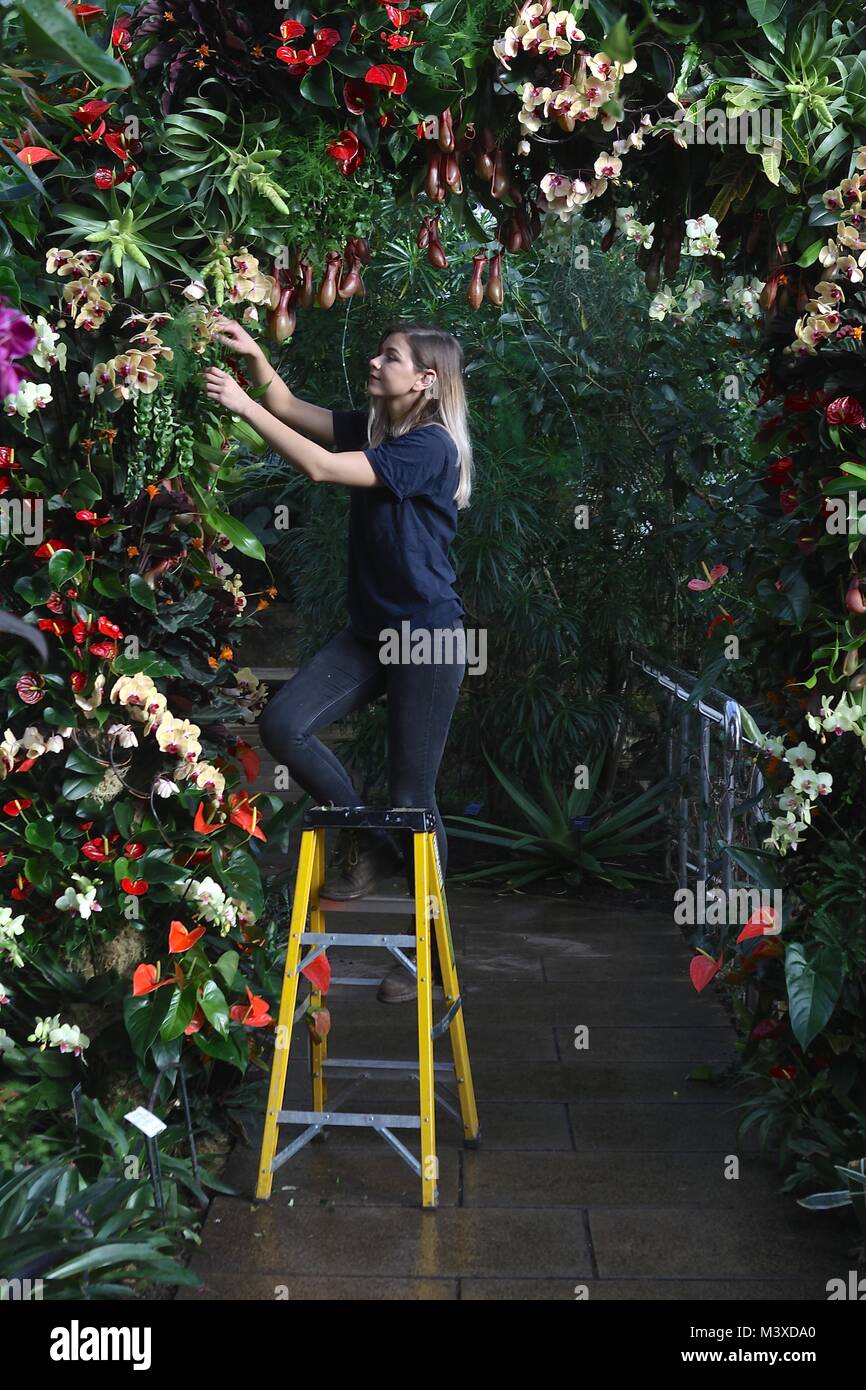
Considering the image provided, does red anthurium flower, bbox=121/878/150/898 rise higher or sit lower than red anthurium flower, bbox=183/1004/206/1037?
higher

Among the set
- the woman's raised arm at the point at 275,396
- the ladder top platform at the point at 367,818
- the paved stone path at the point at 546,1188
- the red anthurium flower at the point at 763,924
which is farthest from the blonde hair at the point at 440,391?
the paved stone path at the point at 546,1188

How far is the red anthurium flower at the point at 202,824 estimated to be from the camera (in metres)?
2.62

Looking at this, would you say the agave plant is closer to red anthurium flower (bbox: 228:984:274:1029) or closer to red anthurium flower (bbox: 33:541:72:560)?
red anthurium flower (bbox: 228:984:274:1029)

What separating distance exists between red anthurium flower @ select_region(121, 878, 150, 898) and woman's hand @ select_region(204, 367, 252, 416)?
0.85 m

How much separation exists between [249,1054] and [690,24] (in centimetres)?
208

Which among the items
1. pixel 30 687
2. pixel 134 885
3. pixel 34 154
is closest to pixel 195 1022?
pixel 134 885

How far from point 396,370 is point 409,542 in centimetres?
38

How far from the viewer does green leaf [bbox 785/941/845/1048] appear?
8.14ft

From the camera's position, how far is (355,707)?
10.0 ft

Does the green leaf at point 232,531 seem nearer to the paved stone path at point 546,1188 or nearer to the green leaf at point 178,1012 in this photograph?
the green leaf at point 178,1012

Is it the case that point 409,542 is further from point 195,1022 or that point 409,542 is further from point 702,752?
point 702,752

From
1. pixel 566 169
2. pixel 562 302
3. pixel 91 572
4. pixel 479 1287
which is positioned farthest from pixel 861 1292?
pixel 562 302

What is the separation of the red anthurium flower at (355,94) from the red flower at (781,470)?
0.99 meters

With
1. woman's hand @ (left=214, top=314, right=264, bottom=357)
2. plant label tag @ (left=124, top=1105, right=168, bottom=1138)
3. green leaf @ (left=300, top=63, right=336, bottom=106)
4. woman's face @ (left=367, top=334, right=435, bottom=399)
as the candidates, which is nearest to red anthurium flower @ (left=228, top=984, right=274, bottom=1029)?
plant label tag @ (left=124, top=1105, right=168, bottom=1138)
